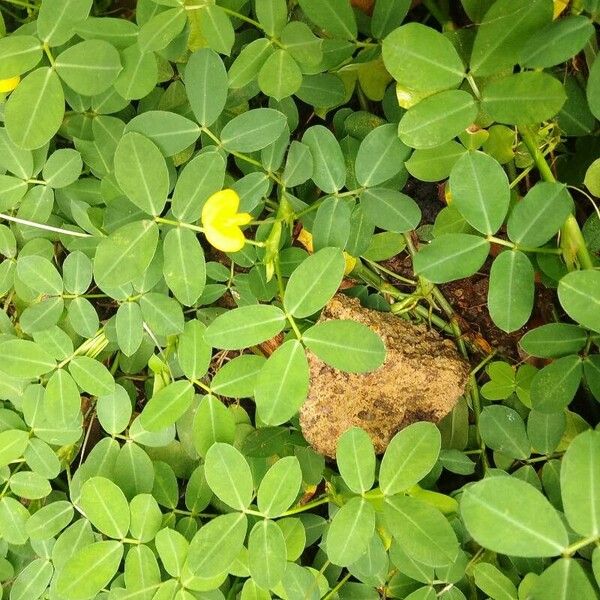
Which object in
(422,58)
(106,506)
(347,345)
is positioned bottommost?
(106,506)

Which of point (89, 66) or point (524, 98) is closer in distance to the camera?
point (524, 98)

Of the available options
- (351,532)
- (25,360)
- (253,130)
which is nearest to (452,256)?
(253,130)

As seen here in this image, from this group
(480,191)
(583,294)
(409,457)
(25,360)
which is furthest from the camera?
(25,360)

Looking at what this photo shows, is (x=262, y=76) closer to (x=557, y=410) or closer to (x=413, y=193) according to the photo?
(x=413, y=193)

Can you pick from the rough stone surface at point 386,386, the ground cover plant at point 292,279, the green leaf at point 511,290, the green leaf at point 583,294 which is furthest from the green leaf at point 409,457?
the green leaf at point 583,294

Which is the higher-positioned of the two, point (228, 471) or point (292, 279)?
point (292, 279)

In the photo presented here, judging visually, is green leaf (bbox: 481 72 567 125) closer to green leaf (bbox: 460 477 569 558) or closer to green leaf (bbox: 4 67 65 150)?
green leaf (bbox: 460 477 569 558)

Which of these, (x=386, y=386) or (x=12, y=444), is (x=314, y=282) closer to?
A: (x=386, y=386)
